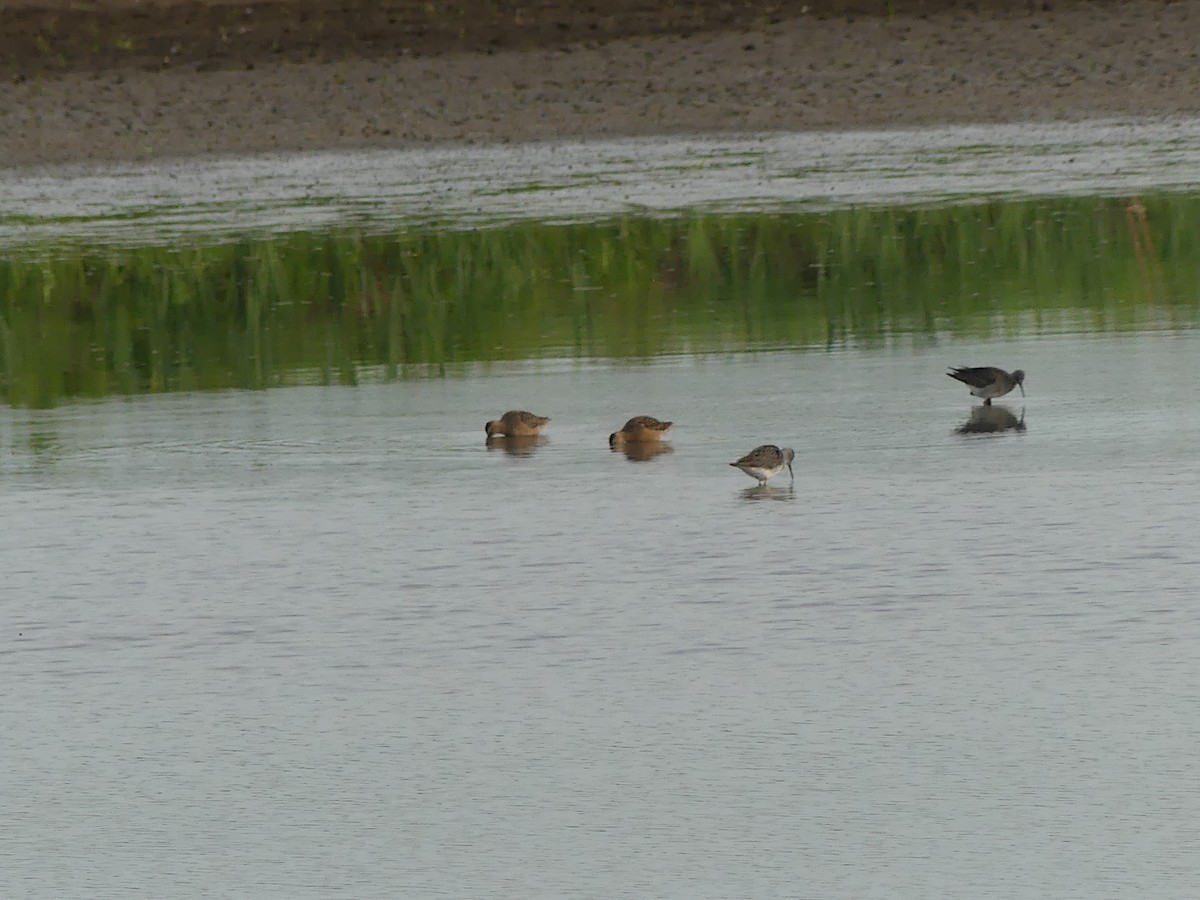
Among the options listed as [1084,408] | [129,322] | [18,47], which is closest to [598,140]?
[18,47]

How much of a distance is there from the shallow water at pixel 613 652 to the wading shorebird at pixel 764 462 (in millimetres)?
123

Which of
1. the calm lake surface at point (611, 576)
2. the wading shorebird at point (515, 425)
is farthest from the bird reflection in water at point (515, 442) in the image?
the calm lake surface at point (611, 576)

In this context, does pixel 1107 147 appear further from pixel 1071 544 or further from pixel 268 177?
pixel 1071 544

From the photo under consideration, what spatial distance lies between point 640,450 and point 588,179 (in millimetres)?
13739

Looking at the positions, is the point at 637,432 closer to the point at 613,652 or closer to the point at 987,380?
the point at 987,380

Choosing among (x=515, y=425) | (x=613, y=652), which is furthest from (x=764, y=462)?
(x=613, y=652)

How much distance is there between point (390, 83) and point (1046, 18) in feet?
23.5

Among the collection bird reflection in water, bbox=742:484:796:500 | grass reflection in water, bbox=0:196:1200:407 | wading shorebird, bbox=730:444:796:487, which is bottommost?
bird reflection in water, bbox=742:484:796:500

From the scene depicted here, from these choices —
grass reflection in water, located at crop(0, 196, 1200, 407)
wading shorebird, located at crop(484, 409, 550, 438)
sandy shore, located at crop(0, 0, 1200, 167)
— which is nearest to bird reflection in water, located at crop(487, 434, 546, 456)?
wading shorebird, located at crop(484, 409, 550, 438)

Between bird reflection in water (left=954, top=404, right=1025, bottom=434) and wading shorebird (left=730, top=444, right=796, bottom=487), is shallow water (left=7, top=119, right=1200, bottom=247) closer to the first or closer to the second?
bird reflection in water (left=954, top=404, right=1025, bottom=434)

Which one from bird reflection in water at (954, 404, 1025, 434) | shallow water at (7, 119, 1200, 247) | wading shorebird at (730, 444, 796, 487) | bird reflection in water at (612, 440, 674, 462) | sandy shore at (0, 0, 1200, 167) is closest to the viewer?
wading shorebird at (730, 444, 796, 487)

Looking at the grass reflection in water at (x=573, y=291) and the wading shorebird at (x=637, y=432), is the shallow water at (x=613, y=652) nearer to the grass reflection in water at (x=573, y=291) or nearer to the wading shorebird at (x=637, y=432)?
the wading shorebird at (x=637, y=432)

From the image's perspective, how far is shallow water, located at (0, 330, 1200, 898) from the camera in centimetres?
672

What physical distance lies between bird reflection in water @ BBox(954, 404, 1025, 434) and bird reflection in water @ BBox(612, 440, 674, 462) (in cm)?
128
